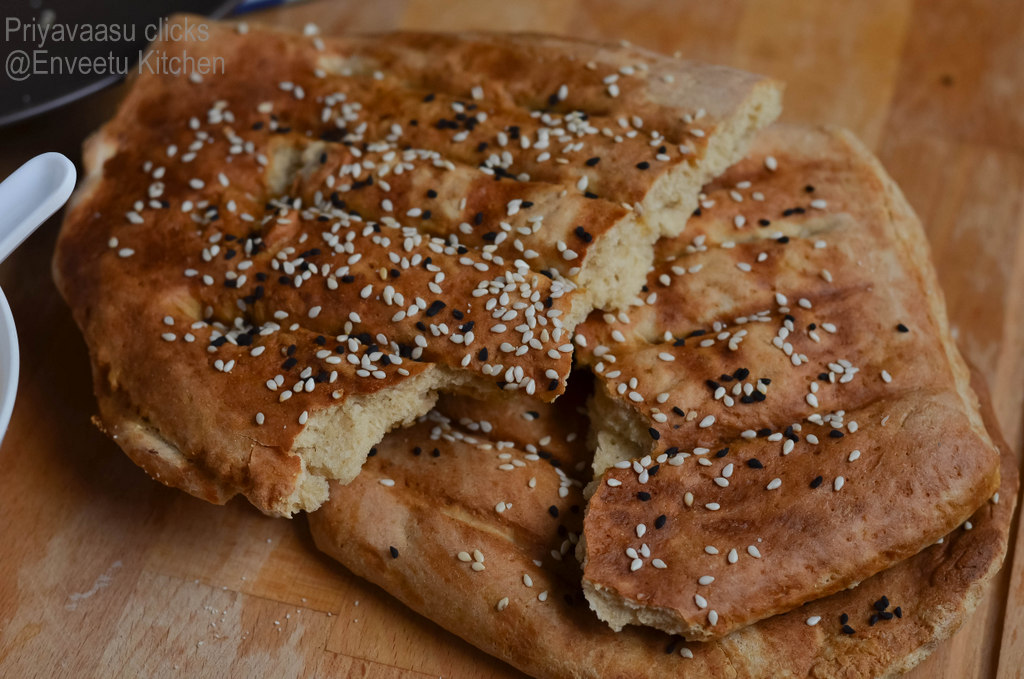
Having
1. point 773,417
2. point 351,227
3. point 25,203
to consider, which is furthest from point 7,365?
point 773,417

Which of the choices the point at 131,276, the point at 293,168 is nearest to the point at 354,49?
the point at 293,168

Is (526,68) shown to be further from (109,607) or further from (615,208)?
(109,607)

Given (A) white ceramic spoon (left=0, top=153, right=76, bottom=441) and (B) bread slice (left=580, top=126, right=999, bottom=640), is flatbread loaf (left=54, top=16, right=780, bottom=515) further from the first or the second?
(A) white ceramic spoon (left=0, top=153, right=76, bottom=441)

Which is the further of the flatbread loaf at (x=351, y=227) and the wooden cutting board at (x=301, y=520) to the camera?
the wooden cutting board at (x=301, y=520)

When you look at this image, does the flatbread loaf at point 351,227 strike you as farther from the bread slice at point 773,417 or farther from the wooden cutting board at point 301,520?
the wooden cutting board at point 301,520

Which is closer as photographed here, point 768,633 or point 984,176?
point 768,633

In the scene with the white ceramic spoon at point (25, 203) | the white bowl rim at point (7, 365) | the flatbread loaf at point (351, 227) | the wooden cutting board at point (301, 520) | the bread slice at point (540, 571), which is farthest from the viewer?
the wooden cutting board at point (301, 520)

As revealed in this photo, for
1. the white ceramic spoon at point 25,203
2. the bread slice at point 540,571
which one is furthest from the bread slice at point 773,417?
the white ceramic spoon at point 25,203
